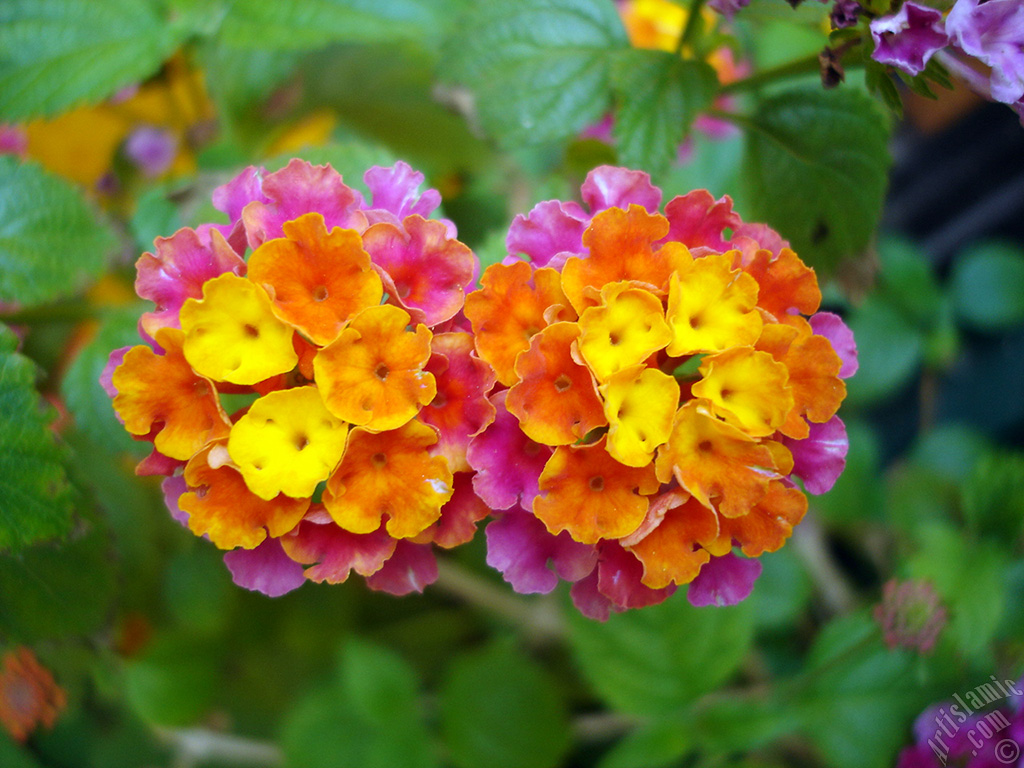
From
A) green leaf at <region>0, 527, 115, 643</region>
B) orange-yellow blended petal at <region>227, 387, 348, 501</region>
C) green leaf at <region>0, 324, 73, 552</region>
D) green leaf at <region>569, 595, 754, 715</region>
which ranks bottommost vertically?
green leaf at <region>569, 595, 754, 715</region>

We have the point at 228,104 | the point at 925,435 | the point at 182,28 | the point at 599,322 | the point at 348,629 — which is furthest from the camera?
the point at 925,435

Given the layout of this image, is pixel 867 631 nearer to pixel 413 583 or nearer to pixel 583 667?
pixel 583 667

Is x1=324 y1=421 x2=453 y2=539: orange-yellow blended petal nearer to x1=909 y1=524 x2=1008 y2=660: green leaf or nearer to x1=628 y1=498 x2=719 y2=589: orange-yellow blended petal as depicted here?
x1=628 y1=498 x2=719 y2=589: orange-yellow blended petal

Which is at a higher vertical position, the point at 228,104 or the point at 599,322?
the point at 599,322

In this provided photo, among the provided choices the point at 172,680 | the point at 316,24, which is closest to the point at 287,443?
the point at 316,24

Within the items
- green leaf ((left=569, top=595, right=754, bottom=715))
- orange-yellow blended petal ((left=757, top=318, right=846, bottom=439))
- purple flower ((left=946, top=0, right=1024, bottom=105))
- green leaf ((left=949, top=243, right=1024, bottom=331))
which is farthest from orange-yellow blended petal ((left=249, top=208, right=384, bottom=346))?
green leaf ((left=949, top=243, right=1024, bottom=331))

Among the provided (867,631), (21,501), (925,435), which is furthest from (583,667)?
(925,435)

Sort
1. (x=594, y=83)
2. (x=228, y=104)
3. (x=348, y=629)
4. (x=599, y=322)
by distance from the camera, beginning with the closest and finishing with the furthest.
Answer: (x=599, y=322) < (x=594, y=83) < (x=228, y=104) < (x=348, y=629)

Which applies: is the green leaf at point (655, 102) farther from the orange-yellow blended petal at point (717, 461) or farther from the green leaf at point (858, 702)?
the green leaf at point (858, 702)
